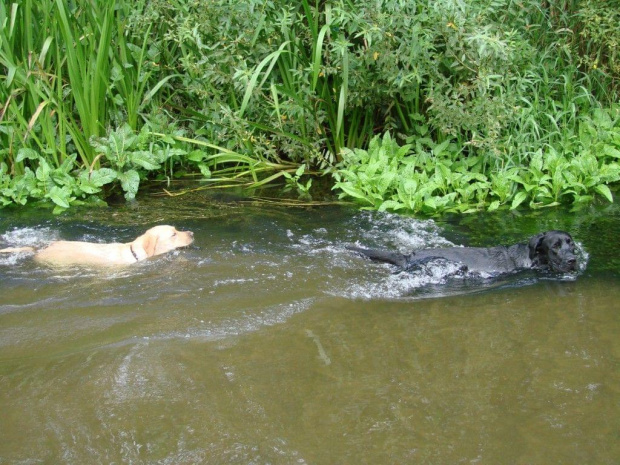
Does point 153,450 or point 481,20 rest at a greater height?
point 481,20

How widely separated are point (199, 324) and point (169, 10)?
14.0 feet

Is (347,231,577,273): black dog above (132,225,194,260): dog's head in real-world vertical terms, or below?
above

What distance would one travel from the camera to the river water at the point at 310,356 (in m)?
2.97

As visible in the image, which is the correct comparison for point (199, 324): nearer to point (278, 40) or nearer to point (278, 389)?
point (278, 389)

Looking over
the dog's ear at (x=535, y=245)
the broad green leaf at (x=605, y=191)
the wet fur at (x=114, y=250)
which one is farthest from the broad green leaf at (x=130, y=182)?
the broad green leaf at (x=605, y=191)

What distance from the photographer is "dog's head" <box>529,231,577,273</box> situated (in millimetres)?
4660

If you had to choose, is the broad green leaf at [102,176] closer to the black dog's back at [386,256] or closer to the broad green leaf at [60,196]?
the broad green leaf at [60,196]

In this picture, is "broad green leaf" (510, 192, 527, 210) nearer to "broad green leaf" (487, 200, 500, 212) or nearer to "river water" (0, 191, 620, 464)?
"broad green leaf" (487, 200, 500, 212)

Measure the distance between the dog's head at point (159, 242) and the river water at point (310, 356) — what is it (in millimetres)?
81

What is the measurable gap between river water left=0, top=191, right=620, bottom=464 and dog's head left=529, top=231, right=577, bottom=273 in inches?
3.5

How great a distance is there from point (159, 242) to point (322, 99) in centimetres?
241

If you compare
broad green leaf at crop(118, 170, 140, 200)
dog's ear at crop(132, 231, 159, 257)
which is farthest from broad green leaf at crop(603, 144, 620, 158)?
broad green leaf at crop(118, 170, 140, 200)

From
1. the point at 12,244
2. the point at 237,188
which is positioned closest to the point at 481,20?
the point at 237,188

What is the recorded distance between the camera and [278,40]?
6.72 meters
